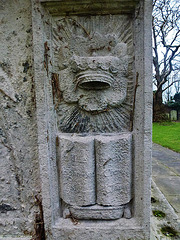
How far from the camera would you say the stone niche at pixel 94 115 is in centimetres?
77

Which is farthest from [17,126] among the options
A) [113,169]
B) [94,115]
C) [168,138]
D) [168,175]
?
[168,138]

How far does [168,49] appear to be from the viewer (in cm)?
754

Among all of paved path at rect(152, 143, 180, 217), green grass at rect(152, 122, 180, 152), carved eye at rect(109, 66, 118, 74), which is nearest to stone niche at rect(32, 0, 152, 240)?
carved eye at rect(109, 66, 118, 74)

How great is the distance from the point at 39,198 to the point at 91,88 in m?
0.75

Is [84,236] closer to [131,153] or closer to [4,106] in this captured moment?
[131,153]

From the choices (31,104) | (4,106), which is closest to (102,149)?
(31,104)

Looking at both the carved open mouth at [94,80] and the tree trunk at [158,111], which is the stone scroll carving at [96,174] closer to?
the carved open mouth at [94,80]

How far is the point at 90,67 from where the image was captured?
0.76 meters

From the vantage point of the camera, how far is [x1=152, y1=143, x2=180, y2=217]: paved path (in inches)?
56.6

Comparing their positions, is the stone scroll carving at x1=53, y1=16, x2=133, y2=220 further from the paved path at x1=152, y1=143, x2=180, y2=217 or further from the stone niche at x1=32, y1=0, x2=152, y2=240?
the paved path at x1=152, y1=143, x2=180, y2=217

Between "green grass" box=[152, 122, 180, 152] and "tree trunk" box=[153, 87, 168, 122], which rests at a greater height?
"tree trunk" box=[153, 87, 168, 122]

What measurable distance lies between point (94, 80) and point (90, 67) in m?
0.08

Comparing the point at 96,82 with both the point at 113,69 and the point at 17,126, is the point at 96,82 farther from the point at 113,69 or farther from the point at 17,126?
the point at 17,126

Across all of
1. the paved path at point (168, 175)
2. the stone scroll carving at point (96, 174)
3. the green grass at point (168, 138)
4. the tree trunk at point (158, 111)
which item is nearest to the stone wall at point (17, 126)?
the stone scroll carving at point (96, 174)
